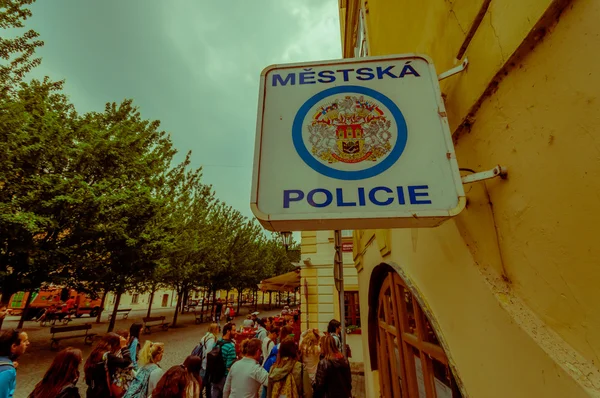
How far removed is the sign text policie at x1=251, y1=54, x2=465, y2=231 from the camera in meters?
A: 1.39

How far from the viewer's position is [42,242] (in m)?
8.73

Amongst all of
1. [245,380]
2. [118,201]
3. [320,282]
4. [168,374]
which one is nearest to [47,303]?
[118,201]

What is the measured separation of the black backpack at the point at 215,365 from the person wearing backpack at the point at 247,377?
1100mm

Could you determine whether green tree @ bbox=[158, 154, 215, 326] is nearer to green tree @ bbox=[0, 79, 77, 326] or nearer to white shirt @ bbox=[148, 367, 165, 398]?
green tree @ bbox=[0, 79, 77, 326]

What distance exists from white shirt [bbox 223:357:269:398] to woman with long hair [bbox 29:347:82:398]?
1.72m

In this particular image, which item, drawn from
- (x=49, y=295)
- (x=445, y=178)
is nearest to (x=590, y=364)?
(x=445, y=178)

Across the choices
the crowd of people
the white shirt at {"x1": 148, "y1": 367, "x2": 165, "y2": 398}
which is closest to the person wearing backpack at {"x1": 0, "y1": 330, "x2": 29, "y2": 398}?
the crowd of people

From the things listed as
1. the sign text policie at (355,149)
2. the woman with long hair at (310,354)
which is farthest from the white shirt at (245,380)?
the sign text policie at (355,149)

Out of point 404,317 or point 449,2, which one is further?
point 404,317

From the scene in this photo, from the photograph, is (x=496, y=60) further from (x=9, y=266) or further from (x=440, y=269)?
(x=9, y=266)

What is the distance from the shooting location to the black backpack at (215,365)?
15.5 feet

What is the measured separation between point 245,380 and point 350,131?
367 centimetres

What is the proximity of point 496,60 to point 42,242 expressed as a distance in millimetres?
12141

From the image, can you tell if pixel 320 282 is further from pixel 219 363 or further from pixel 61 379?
pixel 61 379
